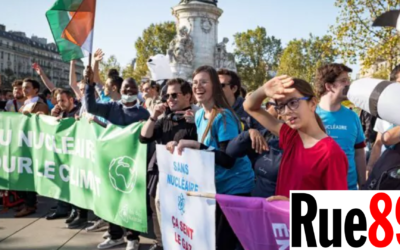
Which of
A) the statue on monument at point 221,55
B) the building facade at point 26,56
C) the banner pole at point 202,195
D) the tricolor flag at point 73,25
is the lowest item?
the banner pole at point 202,195

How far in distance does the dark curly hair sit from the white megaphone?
5.89ft

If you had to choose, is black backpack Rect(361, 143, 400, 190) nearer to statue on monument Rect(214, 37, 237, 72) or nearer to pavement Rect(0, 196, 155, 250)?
pavement Rect(0, 196, 155, 250)

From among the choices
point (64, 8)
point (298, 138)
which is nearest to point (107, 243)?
point (64, 8)

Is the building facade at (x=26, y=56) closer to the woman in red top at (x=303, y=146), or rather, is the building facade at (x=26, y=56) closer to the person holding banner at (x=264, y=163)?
the person holding banner at (x=264, y=163)

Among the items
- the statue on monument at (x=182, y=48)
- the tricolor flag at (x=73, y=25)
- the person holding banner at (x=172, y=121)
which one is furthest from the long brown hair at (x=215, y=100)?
the statue on monument at (x=182, y=48)

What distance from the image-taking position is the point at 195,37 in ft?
101

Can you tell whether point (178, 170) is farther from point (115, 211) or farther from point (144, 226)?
point (115, 211)

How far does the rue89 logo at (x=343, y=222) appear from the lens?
191 cm

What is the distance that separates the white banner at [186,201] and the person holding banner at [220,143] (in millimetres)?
113

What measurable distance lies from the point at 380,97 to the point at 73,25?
3825 millimetres

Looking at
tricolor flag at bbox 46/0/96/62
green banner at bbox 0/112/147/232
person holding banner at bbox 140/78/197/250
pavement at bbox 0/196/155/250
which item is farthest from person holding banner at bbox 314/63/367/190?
tricolor flag at bbox 46/0/96/62

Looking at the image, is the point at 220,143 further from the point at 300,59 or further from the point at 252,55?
the point at 252,55

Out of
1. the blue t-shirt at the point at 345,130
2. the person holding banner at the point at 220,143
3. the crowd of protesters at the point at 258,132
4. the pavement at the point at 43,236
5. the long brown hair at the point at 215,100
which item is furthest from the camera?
Result: the pavement at the point at 43,236

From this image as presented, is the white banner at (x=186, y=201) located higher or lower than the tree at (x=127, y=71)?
lower
